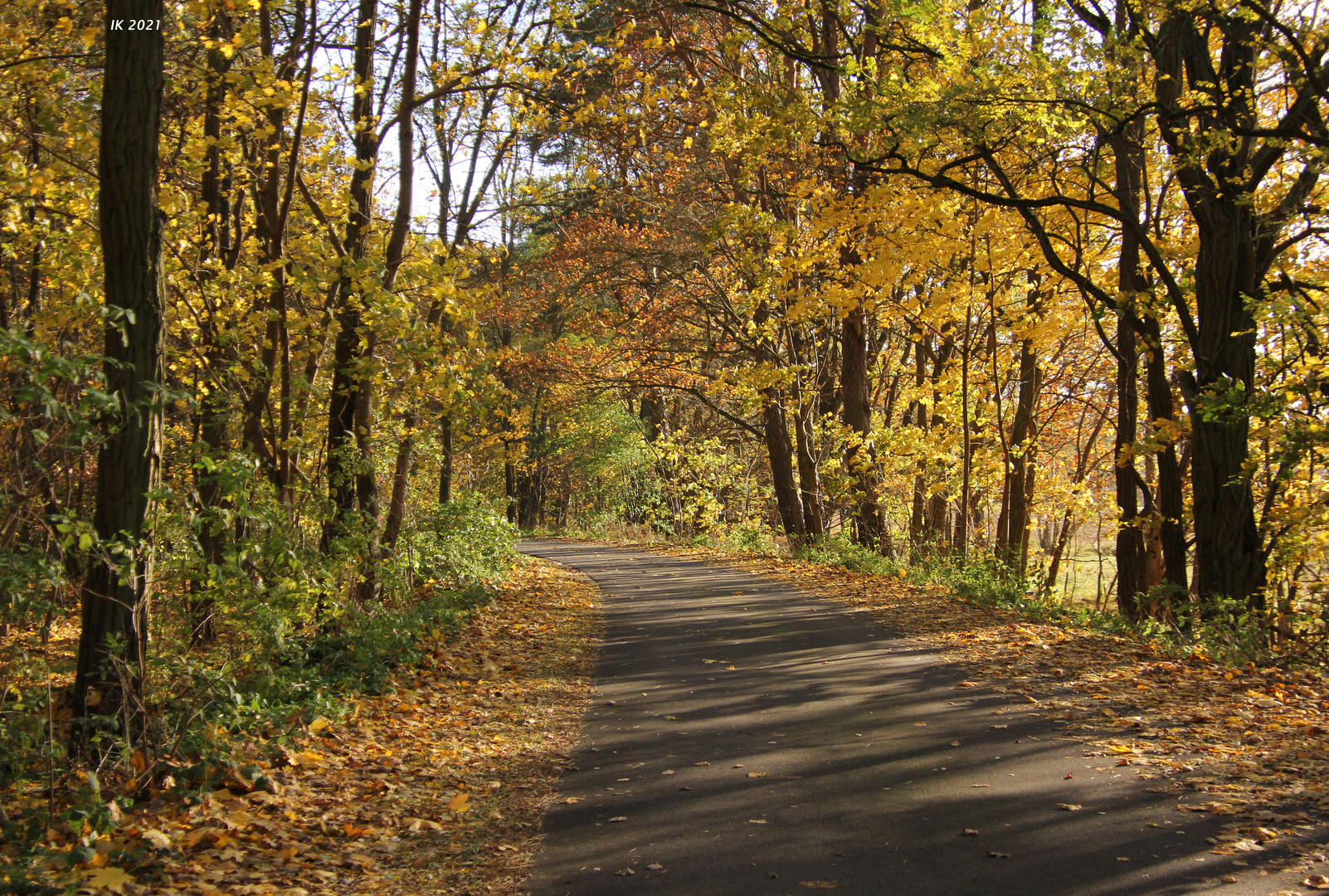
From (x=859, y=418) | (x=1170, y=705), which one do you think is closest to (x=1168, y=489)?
(x=1170, y=705)

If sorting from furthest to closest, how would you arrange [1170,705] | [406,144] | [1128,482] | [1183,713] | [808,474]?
[808,474], [1128,482], [406,144], [1170,705], [1183,713]

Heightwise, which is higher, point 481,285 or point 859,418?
point 481,285

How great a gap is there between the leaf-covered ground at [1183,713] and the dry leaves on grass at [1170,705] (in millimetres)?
11

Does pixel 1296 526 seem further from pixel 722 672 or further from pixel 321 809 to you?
pixel 321 809

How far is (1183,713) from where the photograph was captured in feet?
21.0

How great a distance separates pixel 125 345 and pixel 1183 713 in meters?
7.35

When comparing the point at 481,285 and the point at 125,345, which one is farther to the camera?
the point at 481,285

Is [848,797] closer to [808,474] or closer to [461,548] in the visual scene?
[461,548]

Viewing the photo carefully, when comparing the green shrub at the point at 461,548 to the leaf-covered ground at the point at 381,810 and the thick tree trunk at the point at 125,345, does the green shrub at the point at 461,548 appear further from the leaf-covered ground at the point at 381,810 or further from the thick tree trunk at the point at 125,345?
the thick tree trunk at the point at 125,345

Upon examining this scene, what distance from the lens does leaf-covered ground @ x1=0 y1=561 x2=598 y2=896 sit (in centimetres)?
414

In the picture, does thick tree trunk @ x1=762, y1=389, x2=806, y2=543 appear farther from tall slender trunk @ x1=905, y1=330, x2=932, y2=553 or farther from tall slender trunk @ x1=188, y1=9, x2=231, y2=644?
tall slender trunk @ x1=188, y1=9, x2=231, y2=644

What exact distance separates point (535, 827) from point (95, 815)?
84.0 inches

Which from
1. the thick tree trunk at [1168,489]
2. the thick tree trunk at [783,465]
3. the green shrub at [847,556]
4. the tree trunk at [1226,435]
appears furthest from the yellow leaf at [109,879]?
the thick tree trunk at [783,465]

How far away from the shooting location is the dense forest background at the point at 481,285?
551 cm
